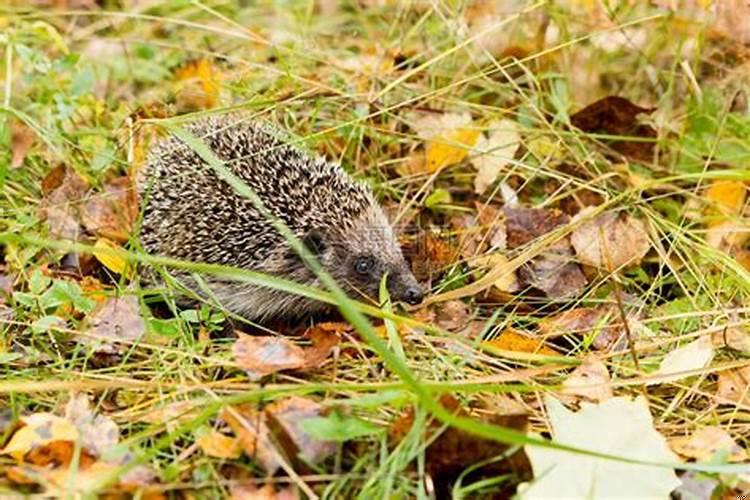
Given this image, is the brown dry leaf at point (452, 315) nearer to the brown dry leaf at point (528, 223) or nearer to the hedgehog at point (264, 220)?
the hedgehog at point (264, 220)

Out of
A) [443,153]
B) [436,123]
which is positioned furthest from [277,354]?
[436,123]

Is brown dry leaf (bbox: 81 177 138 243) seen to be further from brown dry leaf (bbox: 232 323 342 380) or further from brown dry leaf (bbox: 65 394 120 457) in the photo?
brown dry leaf (bbox: 65 394 120 457)

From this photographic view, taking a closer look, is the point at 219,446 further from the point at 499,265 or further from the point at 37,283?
the point at 499,265

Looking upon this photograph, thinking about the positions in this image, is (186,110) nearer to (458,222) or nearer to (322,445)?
(458,222)

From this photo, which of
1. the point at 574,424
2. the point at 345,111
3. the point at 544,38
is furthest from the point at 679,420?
the point at 544,38

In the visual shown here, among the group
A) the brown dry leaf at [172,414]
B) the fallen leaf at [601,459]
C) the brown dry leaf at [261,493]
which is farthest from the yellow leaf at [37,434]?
the fallen leaf at [601,459]

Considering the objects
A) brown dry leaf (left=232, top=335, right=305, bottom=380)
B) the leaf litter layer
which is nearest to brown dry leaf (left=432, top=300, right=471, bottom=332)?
the leaf litter layer
